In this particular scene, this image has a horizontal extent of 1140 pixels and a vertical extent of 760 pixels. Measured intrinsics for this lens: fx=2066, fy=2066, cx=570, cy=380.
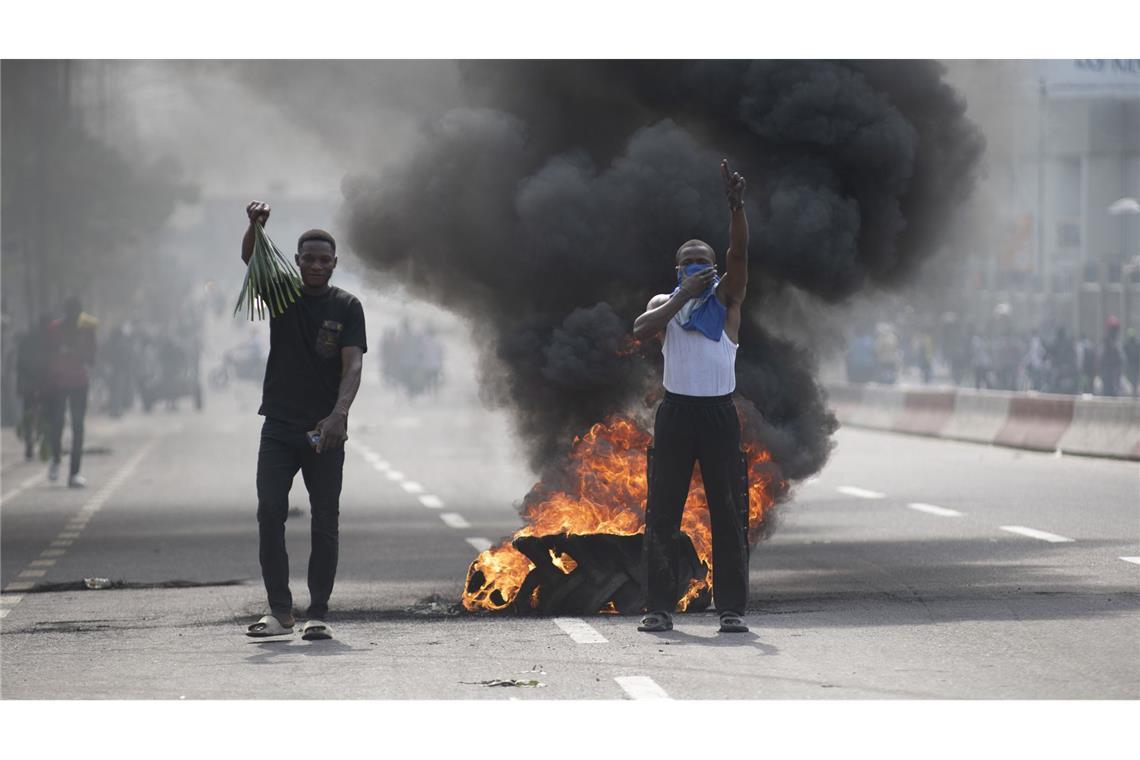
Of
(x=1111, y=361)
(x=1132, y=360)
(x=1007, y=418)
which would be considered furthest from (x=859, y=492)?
(x=1132, y=360)

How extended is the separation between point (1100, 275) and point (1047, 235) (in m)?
19.8

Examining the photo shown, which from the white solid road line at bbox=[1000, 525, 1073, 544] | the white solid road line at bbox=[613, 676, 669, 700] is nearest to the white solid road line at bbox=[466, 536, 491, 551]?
the white solid road line at bbox=[1000, 525, 1073, 544]

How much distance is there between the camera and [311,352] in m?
8.74

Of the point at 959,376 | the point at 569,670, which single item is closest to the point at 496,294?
the point at 569,670

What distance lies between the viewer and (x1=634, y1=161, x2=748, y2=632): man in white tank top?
860 centimetres

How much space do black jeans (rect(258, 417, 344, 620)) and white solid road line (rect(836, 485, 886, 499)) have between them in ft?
30.2

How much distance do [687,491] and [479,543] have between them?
16.3ft

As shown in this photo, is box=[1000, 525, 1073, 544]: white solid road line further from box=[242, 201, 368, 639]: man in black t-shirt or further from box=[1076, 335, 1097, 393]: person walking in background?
box=[1076, 335, 1097, 393]: person walking in background

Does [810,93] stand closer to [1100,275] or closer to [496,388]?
[496,388]

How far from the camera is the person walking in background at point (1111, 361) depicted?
1359 inches

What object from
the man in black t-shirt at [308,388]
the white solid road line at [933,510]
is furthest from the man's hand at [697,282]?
the white solid road line at [933,510]

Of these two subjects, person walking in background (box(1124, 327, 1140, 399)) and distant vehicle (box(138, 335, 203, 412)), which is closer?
person walking in background (box(1124, 327, 1140, 399))

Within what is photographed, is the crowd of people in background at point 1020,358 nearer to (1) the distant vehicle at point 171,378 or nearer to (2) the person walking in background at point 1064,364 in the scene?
(2) the person walking in background at point 1064,364

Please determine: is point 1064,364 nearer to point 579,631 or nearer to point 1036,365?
point 1036,365
